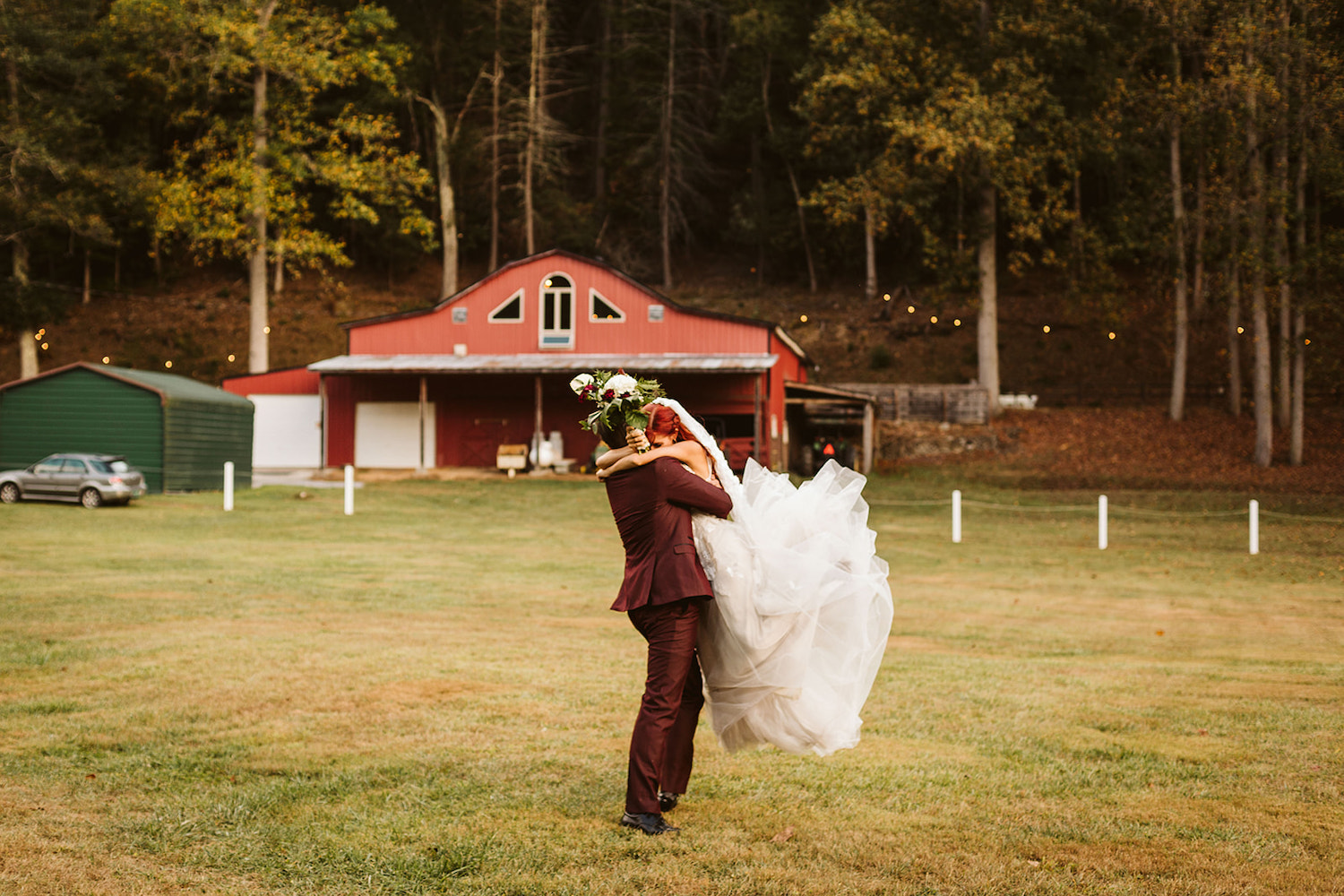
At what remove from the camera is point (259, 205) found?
38.0 meters

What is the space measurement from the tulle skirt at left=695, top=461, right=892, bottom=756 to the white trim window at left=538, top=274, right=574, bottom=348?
33137 mm

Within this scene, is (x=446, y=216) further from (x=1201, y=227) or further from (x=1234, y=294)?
(x=1234, y=294)

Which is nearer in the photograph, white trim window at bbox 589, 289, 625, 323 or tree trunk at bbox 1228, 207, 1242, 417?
tree trunk at bbox 1228, 207, 1242, 417

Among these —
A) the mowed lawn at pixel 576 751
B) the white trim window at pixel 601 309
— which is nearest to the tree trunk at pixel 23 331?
the white trim window at pixel 601 309

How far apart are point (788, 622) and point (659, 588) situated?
638 millimetres

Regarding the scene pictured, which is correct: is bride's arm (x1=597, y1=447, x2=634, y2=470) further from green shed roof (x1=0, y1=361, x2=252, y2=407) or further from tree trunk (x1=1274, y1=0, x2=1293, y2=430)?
tree trunk (x1=1274, y1=0, x2=1293, y2=430)

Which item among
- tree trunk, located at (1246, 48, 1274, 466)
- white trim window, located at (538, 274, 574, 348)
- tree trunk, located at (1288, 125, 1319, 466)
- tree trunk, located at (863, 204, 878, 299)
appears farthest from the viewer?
tree trunk, located at (863, 204, 878, 299)

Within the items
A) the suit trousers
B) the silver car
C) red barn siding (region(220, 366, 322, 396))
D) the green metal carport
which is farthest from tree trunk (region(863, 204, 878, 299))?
the suit trousers

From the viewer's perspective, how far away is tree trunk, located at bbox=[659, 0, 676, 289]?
6156cm

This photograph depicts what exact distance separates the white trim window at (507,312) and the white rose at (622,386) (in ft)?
110

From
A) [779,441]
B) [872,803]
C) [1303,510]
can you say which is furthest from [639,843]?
[779,441]

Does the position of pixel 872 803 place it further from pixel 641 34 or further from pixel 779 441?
pixel 641 34

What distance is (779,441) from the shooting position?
36844 millimetres

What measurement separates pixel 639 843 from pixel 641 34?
64.5 m
